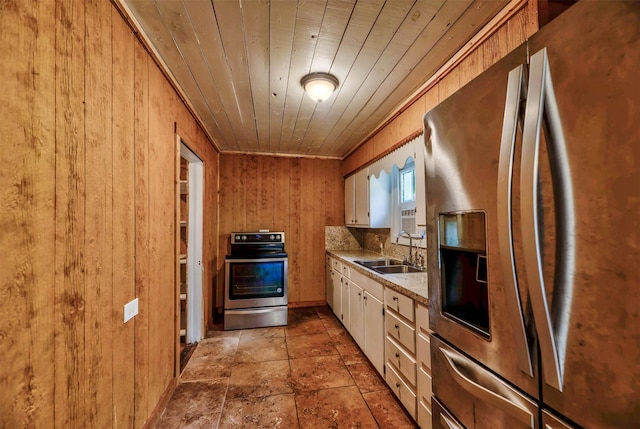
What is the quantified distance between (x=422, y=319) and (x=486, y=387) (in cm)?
79

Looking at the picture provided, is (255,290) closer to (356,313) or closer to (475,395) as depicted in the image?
(356,313)

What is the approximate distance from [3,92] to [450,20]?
77.5 inches

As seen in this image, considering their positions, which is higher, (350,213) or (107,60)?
(107,60)

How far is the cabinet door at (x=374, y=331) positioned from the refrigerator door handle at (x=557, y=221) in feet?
5.56

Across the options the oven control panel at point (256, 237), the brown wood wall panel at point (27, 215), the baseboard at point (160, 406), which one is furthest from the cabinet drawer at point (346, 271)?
the brown wood wall panel at point (27, 215)

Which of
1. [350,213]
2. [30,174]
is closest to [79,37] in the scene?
[30,174]

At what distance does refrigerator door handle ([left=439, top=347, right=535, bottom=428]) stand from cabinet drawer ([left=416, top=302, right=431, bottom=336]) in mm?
521

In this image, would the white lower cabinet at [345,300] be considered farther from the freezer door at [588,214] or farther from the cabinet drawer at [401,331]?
the freezer door at [588,214]

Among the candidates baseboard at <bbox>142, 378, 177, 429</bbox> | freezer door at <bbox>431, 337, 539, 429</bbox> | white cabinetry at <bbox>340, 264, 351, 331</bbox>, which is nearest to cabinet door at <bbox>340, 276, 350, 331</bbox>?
white cabinetry at <bbox>340, 264, 351, 331</bbox>

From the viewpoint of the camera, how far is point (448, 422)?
1.17 metres

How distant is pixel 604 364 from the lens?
652 millimetres

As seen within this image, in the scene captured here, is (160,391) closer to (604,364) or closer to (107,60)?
(107,60)

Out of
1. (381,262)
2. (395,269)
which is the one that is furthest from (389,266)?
(381,262)

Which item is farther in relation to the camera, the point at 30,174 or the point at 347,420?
the point at 347,420
